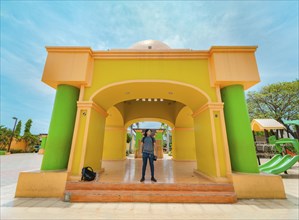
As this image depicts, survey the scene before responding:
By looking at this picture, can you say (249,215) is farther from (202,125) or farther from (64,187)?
(64,187)

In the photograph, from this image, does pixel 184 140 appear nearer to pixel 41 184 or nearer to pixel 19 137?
pixel 41 184

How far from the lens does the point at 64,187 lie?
4301 millimetres

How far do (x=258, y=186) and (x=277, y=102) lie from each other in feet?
66.6

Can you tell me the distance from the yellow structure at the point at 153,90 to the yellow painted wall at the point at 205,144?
35 millimetres

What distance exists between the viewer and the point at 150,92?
6430 mm

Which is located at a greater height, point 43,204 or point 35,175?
point 35,175

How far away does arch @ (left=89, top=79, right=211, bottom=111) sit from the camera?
18.0ft

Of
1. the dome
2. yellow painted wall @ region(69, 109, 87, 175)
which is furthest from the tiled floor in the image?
the dome

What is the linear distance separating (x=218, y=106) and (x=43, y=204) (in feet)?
19.6

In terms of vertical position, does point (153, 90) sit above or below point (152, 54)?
below

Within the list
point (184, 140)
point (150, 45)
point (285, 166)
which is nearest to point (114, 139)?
point (184, 140)

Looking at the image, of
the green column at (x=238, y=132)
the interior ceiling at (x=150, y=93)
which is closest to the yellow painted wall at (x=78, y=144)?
the interior ceiling at (x=150, y=93)

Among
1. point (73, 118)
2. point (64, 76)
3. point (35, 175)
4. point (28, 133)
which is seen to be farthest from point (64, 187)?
point (28, 133)

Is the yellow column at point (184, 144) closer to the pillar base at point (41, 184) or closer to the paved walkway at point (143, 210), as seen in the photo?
the paved walkway at point (143, 210)
